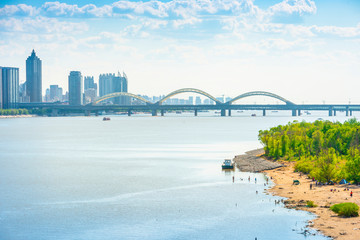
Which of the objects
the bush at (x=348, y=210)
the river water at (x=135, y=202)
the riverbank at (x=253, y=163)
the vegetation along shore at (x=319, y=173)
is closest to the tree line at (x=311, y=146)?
the vegetation along shore at (x=319, y=173)

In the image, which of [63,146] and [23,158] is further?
[63,146]

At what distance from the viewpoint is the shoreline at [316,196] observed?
40.7m

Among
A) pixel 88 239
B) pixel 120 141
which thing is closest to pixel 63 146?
pixel 120 141

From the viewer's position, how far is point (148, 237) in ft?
135

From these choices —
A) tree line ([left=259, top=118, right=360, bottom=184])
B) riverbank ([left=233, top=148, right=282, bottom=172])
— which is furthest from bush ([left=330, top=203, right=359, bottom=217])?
riverbank ([left=233, top=148, right=282, bottom=172])

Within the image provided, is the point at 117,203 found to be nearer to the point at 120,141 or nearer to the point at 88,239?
the point at 88,239

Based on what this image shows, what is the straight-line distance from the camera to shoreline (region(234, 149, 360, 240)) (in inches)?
1602

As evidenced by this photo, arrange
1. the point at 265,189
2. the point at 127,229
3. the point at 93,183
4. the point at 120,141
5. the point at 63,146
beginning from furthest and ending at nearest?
the point at 120,141 < the point at 63,146 < the point at 93,183 < the point at 265,189 < the point at 127,229

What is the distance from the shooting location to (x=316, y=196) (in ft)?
172

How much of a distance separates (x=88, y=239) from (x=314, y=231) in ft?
66.0

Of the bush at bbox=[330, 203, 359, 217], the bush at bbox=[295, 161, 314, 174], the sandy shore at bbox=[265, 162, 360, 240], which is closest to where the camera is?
the sandy shore at bbox=[265, 162, 360, 240]

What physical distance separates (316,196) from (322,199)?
5.56 ft

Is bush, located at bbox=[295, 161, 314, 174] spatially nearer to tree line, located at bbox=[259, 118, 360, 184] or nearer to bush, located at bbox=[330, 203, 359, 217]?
tree line, located at bbox=[259, 118, 360, 184]

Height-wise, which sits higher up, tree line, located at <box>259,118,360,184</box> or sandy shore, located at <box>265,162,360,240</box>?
tree line, located at <box>259,118,360,184</box>
